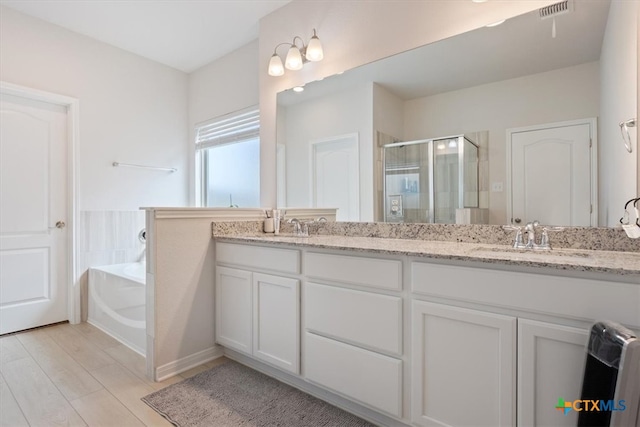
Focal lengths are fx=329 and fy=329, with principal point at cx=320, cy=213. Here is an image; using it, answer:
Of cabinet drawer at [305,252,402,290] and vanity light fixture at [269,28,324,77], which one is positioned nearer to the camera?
cabinet drawer at [305,252,402,290]

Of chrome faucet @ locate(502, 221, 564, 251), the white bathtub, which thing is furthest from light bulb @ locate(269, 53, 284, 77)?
chrome faucet @ locate(502, 221, 564, 251)

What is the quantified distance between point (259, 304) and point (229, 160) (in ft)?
6.58

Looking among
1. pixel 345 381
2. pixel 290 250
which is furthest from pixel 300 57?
pixel 345 381

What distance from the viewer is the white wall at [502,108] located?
146cm

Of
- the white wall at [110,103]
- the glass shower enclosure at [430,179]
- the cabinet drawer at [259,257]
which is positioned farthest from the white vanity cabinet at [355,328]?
the white wall at [110,103]

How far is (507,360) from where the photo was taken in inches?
44.8

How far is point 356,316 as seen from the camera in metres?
1.52

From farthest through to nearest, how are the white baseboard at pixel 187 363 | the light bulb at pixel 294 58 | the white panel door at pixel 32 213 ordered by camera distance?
the white panel door at pixel 32 213 < the light bulb at pixel 294 58 < the white baseboard at pixel 187 363

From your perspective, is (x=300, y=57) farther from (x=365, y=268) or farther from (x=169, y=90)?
(x=169, y=90)

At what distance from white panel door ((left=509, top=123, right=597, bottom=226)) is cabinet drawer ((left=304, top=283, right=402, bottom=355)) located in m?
0.79

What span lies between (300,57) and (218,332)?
2.02 meters

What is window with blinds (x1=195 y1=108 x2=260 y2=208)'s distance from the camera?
10.7ft

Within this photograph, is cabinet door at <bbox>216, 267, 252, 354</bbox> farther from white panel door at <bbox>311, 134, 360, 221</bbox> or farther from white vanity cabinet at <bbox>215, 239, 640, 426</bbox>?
white panel door at <bbox>311, 134, 360, 221</bbox>

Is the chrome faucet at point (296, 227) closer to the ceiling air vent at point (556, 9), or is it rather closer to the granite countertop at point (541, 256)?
the granite countertop at point (541, 256)
